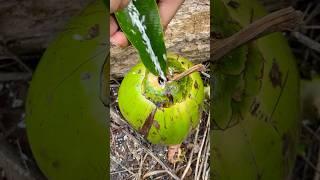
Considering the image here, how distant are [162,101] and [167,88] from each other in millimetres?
21

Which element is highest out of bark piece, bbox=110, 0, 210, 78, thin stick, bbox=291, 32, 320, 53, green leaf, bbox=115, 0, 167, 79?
green leaf, bbox=115, 0, 167, 79

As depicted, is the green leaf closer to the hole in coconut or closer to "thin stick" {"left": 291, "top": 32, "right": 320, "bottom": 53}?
the hole in coconut

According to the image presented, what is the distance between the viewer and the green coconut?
2.12 feet

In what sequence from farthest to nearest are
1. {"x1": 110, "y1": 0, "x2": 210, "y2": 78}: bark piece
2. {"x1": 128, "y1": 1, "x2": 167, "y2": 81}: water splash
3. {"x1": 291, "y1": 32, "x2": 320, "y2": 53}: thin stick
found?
{"x1": 291, "y1": 32, "x2": 320, "y2": 53}: thin stick
{"x1": 110, "y1": 0, "x2": 210, "y2": 78}: bark piece
{"x1": 128, "y1": 1, "x2": 167, "y2": 81}: water splash

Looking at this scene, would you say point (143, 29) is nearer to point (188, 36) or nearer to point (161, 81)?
point (161, 81)

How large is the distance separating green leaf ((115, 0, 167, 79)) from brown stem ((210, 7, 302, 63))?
0.26ft

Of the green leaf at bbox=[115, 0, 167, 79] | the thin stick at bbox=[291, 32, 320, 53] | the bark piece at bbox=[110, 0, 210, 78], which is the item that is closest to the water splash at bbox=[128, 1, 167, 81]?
the green leaf at bbox=[115, 0, 167, 79]

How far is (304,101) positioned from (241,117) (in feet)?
0.97

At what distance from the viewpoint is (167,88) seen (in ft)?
2.10

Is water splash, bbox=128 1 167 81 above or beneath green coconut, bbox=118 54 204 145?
above

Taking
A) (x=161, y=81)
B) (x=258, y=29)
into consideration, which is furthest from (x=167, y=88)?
(x=258, y=29)

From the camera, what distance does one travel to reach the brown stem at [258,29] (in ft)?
2.18

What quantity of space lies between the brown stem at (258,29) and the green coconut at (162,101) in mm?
34

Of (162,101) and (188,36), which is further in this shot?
(188,36)
